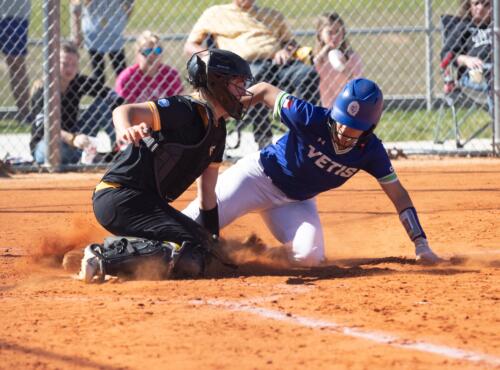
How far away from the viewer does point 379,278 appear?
5.13 metres

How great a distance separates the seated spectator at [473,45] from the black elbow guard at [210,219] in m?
5.45

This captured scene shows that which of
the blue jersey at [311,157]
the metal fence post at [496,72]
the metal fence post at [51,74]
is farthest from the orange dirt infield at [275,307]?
the metal fence post at [496,72]

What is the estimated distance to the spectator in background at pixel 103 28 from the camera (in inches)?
435

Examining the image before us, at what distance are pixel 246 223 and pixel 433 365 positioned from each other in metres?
3.97

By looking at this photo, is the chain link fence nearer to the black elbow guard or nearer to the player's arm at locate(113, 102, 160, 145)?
the black elbow guard

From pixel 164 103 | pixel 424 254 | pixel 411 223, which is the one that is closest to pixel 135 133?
pixel 164 103

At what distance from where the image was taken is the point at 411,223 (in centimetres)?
543

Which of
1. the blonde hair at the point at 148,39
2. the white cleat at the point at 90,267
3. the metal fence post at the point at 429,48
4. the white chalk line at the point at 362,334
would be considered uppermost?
the metal fence post at the point at 429,48

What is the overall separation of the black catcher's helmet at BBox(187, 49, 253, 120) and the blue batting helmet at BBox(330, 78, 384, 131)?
53cm

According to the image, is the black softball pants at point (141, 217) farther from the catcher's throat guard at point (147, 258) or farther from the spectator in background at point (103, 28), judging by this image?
the spectator in background at point (103, 28)

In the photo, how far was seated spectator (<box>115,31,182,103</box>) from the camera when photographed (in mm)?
10328

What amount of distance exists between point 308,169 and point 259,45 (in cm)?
455

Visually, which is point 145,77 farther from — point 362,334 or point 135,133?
point 362,334

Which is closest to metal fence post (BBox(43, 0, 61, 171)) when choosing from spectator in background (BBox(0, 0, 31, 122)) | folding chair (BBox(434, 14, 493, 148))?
spectator in background (BBox(0, 0, 31, 122))
